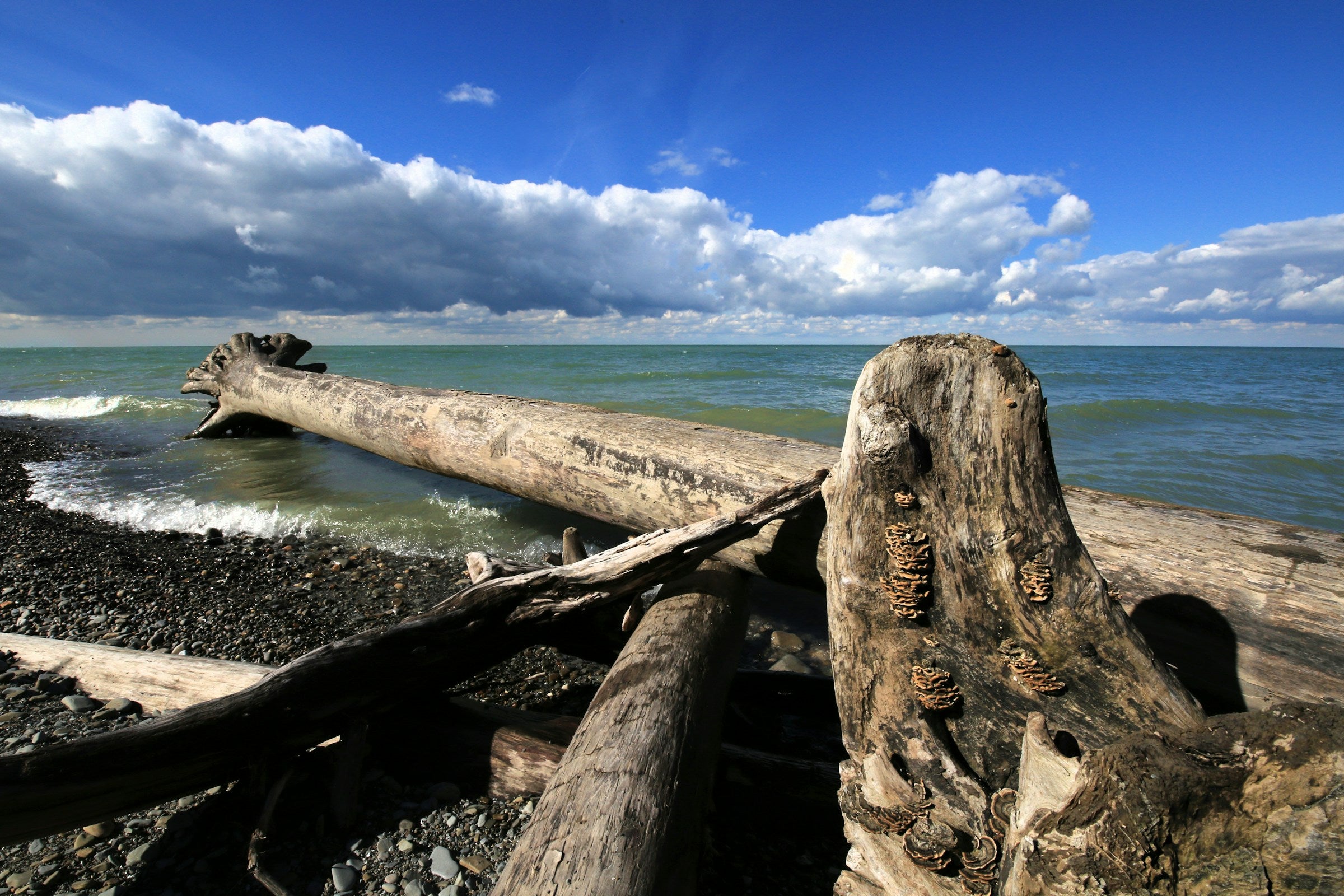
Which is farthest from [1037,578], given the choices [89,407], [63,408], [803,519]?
[63,408]

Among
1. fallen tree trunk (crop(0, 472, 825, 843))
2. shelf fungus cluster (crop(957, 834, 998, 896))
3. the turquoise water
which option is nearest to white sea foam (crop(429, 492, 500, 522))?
the turquoise water

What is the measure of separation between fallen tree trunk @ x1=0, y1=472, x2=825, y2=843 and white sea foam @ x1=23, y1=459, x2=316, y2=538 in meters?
4.23

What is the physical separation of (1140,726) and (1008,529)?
612 mm

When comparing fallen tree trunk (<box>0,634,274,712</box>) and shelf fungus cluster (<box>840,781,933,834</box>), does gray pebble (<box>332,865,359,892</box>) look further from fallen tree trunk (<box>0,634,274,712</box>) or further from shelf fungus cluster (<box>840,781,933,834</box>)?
shelf fungus cluster (<box>840,781,933,834</box>)

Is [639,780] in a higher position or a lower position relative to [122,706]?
higher

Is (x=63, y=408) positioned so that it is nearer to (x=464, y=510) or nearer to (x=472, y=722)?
(x=464, y=510)

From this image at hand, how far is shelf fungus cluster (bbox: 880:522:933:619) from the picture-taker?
1852 millimetres

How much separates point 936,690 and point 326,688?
6.75ft

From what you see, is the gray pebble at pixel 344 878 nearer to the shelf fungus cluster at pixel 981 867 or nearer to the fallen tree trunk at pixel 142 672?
the fallen tree trunk at pixel 142 672

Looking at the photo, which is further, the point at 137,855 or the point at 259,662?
the point at 259,662

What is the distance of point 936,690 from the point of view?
1.82 m

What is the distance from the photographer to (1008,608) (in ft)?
5.86

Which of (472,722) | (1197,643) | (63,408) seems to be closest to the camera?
(1197,643)

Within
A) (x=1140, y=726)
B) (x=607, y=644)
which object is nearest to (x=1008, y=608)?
(x=1140, y=726)
